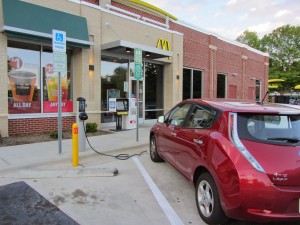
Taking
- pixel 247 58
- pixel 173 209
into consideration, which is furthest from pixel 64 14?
pixel 247 58

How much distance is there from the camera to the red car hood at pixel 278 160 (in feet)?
9.87

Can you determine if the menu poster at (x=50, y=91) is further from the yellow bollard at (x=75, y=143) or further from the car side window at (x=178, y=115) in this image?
the car side window at (x=178, y=115)

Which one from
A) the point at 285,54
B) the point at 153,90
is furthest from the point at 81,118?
the point at 285,54

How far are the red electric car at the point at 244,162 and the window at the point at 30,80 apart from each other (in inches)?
286

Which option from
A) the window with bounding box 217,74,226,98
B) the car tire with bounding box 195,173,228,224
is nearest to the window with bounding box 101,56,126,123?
the car tire with bounding box 195,173,228,224

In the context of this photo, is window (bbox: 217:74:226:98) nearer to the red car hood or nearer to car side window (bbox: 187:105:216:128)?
car side window (bbox: 187:105:216:128)

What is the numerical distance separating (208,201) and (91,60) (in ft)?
28.7

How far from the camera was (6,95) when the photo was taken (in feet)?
29.6

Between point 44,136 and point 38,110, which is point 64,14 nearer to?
point 38,110

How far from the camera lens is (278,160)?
3.09m

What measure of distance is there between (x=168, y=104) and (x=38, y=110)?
7.16 meters

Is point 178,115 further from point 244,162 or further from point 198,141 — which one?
point 244,162

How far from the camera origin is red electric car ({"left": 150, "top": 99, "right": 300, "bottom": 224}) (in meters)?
3.00

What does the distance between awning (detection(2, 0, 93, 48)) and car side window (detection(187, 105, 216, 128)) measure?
21.8 feet
